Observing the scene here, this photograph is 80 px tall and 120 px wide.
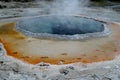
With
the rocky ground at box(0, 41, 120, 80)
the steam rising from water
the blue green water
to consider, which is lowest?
the steam rising from water

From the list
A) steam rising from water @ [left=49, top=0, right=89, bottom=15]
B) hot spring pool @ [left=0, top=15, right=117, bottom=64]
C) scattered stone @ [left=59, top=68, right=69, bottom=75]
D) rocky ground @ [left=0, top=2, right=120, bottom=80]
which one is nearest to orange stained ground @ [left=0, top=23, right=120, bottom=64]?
hot spring pool @ [left=0, top=15, right=117, bottom=64]

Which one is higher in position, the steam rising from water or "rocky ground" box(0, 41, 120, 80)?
"rocky ground" box(0, 41, 120, 80)

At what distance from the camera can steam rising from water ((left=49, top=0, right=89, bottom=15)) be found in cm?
2785

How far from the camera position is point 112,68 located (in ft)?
43.4

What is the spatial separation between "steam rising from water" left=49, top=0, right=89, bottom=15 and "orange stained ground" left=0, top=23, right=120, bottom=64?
980 cm

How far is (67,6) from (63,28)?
10033 millimetres

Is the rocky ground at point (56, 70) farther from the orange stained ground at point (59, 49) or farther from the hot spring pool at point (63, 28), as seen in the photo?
the hot spring pool at point (63, 28)

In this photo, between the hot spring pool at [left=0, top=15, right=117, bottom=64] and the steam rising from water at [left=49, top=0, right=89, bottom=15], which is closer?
the hot spring pool at [left=0, top=15, right=117, bottom=64]

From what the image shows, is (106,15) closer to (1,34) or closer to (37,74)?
(1,34)

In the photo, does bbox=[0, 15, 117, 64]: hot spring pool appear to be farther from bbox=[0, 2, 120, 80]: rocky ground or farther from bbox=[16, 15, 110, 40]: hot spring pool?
bbox=[0, 2, 120, 80]: rocky ground

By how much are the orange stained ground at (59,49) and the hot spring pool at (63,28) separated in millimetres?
644

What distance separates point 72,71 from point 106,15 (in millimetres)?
15404

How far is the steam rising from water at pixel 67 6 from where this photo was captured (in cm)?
2785

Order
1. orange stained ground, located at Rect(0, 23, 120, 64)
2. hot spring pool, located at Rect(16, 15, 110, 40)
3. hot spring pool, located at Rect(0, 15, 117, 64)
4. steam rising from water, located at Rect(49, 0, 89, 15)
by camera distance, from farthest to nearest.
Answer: steam rising from water, located at Rect(49, 0, 89, 15) < hot spring pool, located at Rect(16, 15, 110, 40) < hot spring pool, located at Rect(0, 15, 117, 64) < orange stained ground, located at Rect(0, 23, 120, 64)
